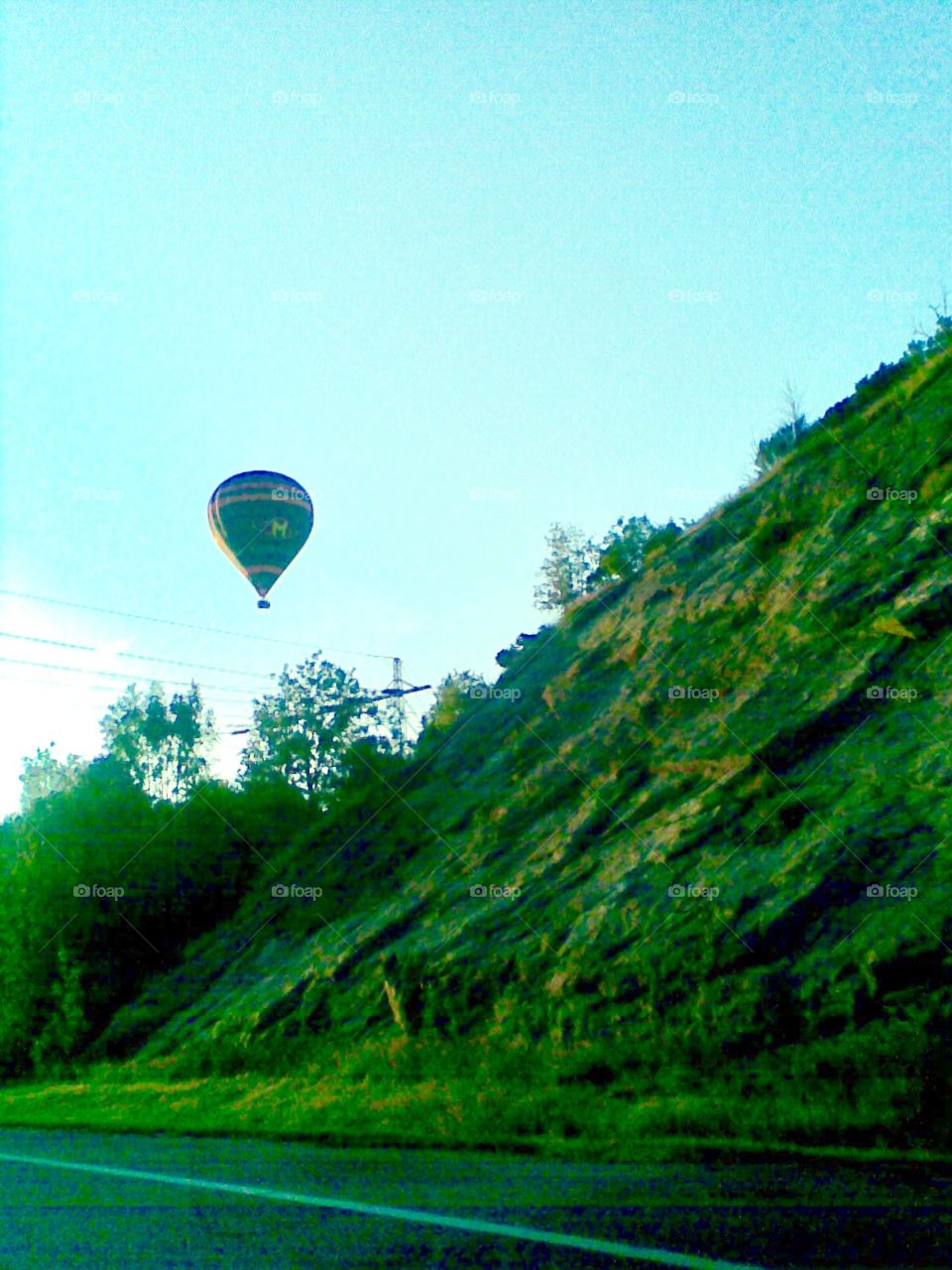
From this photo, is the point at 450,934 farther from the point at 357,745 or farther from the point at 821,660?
the point at 357,745

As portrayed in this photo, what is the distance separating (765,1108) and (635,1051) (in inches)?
107

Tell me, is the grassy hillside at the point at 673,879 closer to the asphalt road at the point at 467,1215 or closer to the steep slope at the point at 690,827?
the steep slope at the point at 690,827

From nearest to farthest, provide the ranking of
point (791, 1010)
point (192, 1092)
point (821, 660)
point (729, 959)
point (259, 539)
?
point (791, 1010) → point (729, 959) → point (821, 660) → point (192, 1092) → point (259, 539)

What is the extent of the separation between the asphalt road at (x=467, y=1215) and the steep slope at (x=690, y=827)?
16.2 feet

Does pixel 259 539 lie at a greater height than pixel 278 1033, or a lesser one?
greater

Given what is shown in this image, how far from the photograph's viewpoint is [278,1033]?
21.7 meters

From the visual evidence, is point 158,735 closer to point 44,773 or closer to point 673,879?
point 44,773

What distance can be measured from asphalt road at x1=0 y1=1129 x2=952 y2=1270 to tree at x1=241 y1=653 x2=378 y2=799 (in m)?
54.0

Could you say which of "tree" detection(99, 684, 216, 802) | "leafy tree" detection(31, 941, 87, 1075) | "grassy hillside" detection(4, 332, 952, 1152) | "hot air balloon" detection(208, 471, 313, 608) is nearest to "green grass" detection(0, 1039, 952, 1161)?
"grassy hillside" detection(4, 332, 952, 1152)

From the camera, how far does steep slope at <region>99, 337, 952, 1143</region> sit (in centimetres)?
1442

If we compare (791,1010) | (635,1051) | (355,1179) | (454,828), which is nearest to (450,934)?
(454,828)

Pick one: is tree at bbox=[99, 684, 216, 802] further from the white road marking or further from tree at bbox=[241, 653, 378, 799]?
the white road marking

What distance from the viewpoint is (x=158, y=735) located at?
7275 cm

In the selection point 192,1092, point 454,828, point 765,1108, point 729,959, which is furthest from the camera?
point 454,828
